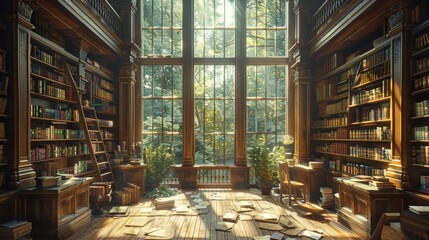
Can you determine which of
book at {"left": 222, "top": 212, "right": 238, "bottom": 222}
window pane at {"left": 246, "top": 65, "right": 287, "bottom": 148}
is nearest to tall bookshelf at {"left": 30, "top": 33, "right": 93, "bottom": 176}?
book at {"left": 222, "top": 212, "right": 238, "bottom": 222}

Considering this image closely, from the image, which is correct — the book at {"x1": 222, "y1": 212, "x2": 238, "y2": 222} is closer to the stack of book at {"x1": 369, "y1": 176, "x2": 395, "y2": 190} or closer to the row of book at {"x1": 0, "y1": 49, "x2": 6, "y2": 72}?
the stack of book at {"x1": 369, "y1": 176, "x2": 395, "y2": 190}

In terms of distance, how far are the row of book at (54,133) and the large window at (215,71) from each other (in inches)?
99.6

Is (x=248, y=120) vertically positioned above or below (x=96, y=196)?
above

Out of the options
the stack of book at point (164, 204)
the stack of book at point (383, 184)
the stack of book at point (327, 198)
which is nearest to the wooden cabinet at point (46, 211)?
the stack of book at point (164, 204)

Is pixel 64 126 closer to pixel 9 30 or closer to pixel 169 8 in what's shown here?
pixel 9 30

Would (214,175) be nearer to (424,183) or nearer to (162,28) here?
(162,28)

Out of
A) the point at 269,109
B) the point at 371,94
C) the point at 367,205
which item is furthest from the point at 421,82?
the point at 269,109

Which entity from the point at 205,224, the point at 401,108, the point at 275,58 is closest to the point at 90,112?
the point at 205,224

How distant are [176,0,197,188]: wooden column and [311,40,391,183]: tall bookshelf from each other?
3.12m

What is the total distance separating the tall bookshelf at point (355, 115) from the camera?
4.60 m

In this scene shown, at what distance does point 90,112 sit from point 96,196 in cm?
192

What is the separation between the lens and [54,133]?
478cm

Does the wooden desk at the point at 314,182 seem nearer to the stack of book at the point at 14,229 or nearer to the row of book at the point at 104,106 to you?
the row of book at the point at 104,106

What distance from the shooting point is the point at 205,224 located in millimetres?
4535
